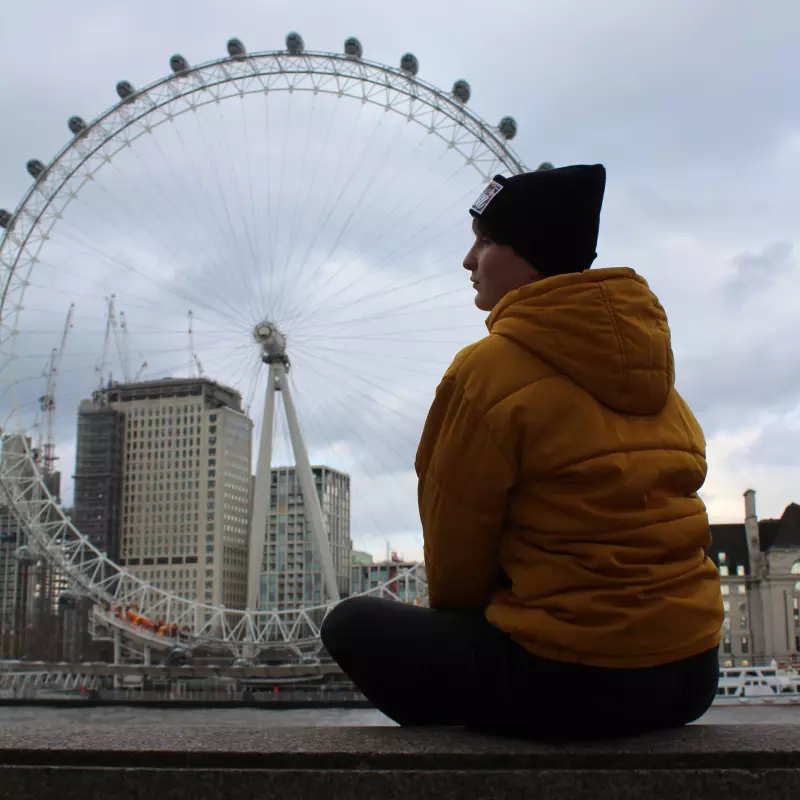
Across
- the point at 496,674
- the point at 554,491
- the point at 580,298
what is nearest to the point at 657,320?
the point at 580,298

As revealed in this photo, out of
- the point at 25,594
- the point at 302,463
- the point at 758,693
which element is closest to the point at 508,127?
the point at 302,463

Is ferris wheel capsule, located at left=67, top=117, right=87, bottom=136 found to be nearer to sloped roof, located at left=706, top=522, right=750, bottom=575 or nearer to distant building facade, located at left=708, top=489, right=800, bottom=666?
distant building facade, located at left=708, top=489, right=800, bottom=666

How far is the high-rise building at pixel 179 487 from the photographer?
358 ft

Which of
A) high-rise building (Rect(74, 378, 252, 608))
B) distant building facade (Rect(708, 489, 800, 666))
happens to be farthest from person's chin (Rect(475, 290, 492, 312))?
high-rise building (Rect(74, 378, 252, 608))

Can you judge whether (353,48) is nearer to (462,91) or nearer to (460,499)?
(462,91)

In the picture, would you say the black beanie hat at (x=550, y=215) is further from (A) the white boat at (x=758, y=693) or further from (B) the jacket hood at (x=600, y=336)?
(A) the white boat at (x=758, y=693)

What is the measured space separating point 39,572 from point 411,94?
88.5m

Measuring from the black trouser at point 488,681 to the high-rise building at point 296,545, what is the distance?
368ft

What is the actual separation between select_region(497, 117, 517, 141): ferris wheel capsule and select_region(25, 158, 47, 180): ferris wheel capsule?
63.3 feet

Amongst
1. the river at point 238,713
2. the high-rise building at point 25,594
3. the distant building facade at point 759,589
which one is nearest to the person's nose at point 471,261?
the river at point 238,713

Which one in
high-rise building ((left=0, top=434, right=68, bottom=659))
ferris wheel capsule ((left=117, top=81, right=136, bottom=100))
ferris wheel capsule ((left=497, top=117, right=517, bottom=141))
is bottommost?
high-rise building ((left=0, top=434, right=68, bottom=659))

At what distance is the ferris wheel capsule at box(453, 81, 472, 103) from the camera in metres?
36.9

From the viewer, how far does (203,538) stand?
111 meters

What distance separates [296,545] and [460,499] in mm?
118779
